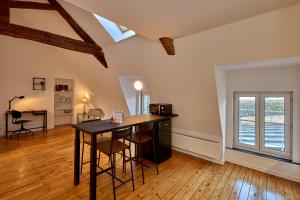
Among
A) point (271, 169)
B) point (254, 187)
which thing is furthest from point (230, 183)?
point (271, 169)

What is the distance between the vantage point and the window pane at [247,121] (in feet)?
10.5

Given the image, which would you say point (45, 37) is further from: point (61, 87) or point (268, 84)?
point (268, 84)

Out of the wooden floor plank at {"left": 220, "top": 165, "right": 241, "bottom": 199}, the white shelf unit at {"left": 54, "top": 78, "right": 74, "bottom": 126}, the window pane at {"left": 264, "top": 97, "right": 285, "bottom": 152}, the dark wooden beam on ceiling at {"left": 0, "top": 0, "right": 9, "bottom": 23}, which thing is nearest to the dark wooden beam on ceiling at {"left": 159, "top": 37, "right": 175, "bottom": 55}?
the window pane at {"left": 264, "top": 97, "right": 285, "bottom": 152}

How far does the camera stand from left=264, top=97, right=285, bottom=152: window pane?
2.87 m

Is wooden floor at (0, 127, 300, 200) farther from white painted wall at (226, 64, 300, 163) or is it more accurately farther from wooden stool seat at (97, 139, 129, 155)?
white painted wall at (226, 64, 300, 163)

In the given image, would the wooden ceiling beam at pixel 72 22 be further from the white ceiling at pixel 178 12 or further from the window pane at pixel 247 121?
the window pane at pixel 247 121

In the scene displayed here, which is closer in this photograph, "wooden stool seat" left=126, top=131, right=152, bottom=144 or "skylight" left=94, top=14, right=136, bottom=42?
"wooden stool seat" left=126, top=131, right=152, bottom=144

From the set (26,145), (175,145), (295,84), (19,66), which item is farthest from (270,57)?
(19,66)

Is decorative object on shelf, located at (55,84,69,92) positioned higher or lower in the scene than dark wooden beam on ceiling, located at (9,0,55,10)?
lower

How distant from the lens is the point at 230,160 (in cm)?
338

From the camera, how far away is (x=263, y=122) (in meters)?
3.04

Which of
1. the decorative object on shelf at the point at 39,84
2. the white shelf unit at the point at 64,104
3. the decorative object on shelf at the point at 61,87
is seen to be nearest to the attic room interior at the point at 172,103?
the decorative object on shelf at the point at 39,84

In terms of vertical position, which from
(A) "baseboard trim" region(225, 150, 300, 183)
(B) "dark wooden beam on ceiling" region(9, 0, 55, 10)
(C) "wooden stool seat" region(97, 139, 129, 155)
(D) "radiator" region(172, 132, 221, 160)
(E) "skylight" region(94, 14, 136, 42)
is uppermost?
(B) "dark wooden beam on ceiling" region(9, 0, 55, 10)

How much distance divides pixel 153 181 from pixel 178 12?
8.14ft
